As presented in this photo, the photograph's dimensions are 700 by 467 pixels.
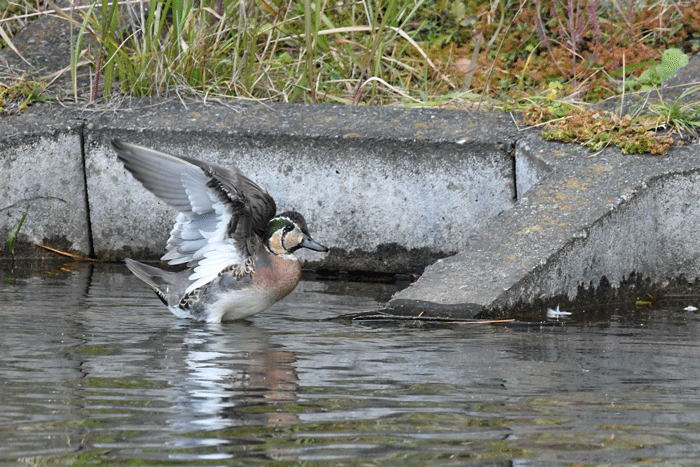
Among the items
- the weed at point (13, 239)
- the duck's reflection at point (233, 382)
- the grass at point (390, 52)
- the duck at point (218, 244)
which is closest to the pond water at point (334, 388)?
the duck's reflection at point (233, 382)

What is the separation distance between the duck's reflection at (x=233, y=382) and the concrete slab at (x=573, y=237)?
31.7 inches

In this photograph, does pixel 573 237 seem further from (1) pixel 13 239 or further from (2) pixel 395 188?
(1) pixel 13 239

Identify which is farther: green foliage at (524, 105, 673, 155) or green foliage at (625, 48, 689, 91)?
green foliage at (625, 48, 689, 91)

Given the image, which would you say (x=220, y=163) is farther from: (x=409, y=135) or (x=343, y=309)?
(x=343, y=309)

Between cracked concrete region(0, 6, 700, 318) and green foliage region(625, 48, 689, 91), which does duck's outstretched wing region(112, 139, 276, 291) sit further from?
green foliage region(625, 48, 689, 91)

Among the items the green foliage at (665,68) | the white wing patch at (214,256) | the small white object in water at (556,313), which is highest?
the green foliage at (665,68)

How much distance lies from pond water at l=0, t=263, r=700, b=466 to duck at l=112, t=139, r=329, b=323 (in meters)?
0.12

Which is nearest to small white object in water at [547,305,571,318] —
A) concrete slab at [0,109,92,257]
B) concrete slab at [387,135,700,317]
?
concrete slab at [387,135,700,317]

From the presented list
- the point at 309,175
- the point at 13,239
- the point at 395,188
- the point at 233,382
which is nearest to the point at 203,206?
the point at 309,175

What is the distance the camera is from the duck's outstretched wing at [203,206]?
465cm

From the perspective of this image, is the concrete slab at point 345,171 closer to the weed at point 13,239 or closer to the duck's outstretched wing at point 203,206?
the weed at point 13,239

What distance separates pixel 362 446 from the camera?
2.72 metres

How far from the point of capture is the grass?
6.24m

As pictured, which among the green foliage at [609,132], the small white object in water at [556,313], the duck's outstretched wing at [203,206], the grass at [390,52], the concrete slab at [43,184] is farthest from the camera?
the grass at [390,52]
